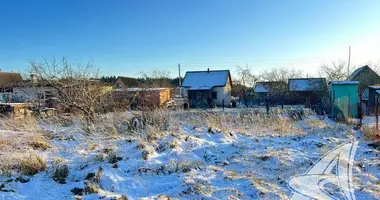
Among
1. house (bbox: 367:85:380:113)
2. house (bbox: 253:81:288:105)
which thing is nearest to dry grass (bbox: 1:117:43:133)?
house (bbox: 367:85:380:113)

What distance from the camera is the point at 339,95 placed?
15648 mm

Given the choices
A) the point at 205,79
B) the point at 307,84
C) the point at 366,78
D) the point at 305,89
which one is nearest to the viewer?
the point at 366,78

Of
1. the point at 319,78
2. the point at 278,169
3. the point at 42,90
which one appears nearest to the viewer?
the point at 278,169

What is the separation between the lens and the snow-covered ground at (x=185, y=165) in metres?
4.20

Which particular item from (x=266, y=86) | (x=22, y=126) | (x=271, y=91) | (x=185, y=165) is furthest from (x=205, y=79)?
(x=185, y=165)

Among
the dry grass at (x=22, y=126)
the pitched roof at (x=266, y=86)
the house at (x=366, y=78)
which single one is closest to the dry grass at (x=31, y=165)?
the dry grass at (x=22, y=126)

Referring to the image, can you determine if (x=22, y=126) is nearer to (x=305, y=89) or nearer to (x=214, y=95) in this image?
(x=214, y=95)

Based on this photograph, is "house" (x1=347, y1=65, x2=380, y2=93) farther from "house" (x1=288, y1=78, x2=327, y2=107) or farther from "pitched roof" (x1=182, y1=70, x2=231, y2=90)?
"pitched roof" (x1=182, y1=70, x2=231, y2=90)

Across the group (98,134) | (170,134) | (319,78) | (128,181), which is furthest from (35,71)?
(319,78)

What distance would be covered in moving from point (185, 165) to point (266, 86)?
124ft

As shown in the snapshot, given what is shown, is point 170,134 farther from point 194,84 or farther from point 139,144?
point 194,84

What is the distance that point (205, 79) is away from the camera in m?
Answer: 38.0

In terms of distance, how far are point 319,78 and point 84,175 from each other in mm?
33430

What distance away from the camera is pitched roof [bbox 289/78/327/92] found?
32.0 meters
